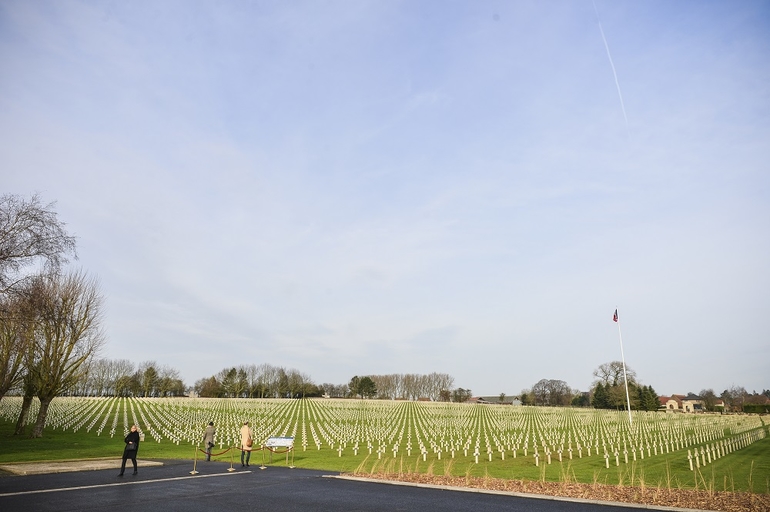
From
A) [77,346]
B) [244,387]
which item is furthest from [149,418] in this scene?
[244,387]

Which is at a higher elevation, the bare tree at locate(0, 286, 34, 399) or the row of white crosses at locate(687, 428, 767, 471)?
the bare tree at locate(0, 286, 34, 399)

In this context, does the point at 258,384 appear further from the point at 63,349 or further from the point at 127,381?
the point at 63,349

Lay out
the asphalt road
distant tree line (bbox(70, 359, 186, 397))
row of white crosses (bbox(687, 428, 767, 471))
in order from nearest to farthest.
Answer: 1. the asphalt road
2. row of white crosses (bbox(687, 428, 767, 471))
3. distant tree line (bbox(70, 359, 186, 397))

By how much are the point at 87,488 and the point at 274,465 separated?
8.86 m

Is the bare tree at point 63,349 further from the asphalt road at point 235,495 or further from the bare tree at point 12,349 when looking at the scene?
the asphalt road at point 235,495

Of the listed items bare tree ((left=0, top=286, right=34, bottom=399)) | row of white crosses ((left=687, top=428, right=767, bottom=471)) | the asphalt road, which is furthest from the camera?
row of white crosses ((left=687, top=428, right=767, bottom=471))

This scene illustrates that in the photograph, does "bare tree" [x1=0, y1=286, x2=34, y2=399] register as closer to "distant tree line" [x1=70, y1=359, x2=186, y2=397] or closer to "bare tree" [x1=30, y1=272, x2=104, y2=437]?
"bare tree" [x1=30, y1=272, x2=104, y2=437]

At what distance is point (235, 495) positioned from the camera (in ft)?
41.7

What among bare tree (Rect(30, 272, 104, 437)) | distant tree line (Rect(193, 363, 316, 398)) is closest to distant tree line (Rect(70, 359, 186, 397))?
distant tree line (Rect(193, 363, 316, 398))

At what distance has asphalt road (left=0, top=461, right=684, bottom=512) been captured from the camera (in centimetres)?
1100

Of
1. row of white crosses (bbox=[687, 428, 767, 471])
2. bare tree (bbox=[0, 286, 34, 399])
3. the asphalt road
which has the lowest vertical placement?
row of white crosses (bbox=[687, 428, 767, 471])

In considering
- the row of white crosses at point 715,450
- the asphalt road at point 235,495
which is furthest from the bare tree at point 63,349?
the row of white crosses at point 715,450

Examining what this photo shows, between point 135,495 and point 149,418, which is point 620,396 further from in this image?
point 135,495

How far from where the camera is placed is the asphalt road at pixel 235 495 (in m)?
11.0
